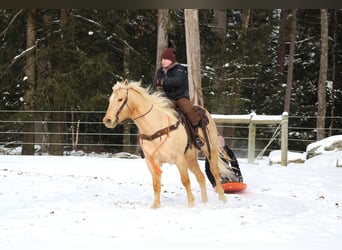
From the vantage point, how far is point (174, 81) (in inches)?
220

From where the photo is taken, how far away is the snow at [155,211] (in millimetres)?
3891

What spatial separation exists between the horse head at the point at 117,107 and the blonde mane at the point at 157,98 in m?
0.11

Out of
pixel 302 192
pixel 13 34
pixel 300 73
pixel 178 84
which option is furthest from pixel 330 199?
pixel 300 73

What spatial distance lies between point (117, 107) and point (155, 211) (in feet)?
4.03

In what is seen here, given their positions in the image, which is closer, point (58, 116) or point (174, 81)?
point (174, 81)

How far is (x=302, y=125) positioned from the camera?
62.1 feet

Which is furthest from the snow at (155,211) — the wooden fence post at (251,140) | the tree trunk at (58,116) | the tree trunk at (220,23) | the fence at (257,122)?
the tree trunk at (220,23)

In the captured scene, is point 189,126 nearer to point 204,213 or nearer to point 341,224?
point 204,213

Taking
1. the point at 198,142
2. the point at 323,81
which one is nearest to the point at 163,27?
the point at 323,81

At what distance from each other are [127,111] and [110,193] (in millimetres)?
1791

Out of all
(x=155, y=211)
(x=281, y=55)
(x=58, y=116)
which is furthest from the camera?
(x=281, y=55)

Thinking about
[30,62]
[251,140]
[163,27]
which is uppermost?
[163,27]

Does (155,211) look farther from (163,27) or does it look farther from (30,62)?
(30,62)

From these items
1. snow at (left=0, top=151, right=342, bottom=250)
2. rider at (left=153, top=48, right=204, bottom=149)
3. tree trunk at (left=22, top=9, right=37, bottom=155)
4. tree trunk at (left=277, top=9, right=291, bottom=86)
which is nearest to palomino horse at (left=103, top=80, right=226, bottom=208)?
rider at (left=153, top=48, right=204, bottom=149)
